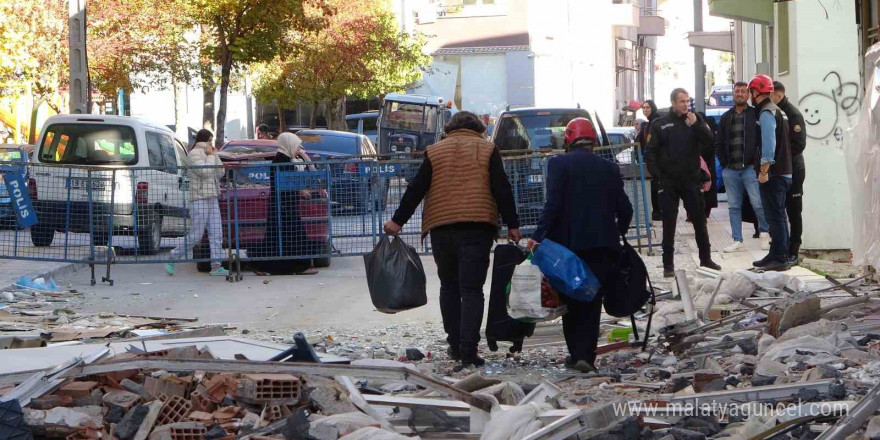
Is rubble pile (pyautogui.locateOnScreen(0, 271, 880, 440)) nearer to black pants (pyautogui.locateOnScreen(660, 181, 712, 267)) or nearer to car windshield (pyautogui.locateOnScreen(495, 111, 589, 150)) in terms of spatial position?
black pants (pyautogui.locateOnScreen(660, 181, 712, 267))

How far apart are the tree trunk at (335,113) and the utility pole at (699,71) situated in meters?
22.4

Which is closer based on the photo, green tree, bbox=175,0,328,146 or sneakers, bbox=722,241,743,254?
sneakers, bbox=722,241,743,254

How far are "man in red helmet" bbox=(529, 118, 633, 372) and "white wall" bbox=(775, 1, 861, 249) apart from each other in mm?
6521

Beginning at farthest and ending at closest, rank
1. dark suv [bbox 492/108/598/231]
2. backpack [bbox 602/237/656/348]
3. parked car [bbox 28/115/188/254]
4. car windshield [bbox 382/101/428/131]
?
car windshield [bbox 382/101/428/131], dark suv [bbox 492/108/598/231], parked car [bbox 28/115/188/254], backpack [bbox 602/237/656/348]

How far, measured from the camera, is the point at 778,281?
10094 millimetres

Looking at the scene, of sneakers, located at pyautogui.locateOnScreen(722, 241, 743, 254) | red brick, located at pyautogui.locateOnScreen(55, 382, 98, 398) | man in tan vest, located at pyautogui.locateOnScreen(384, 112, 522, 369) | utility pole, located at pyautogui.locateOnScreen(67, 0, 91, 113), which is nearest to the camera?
red brick, located at pyautogui.locateOnScreen(55, 382, 98, 398)

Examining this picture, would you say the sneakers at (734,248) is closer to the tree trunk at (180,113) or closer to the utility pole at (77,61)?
the utility pole at (77,61)

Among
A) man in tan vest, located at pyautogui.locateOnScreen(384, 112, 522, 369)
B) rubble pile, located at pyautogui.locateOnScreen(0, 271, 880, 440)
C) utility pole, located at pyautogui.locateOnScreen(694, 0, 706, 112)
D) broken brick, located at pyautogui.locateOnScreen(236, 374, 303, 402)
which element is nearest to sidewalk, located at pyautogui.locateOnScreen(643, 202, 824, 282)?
rubble pile, located at pyautogui.locateOnScreen(0, 271, 880, 440)

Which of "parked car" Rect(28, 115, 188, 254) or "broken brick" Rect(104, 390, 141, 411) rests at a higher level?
"parked car" Rect(28, 115, 188, 254)

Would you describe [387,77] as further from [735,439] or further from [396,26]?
[735,439]

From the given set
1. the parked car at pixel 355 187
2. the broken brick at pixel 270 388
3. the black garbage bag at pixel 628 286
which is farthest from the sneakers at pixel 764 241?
the broken brick at pixel 270 388

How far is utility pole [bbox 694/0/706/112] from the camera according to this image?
26406 millimetres

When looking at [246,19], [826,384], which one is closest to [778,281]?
[826,384]

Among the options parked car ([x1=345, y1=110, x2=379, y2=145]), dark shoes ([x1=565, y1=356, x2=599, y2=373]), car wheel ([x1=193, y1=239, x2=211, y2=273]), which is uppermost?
parked car ([x1=345, y1=110, x2=379, y2=145])
